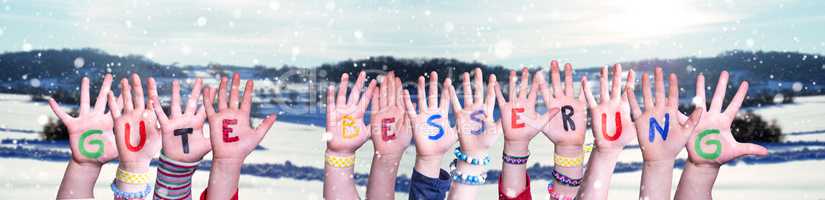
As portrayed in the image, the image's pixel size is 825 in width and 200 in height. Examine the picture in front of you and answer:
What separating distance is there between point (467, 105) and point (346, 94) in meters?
0.54

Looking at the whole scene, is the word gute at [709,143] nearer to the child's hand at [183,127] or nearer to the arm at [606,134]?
the arm at [606,134]

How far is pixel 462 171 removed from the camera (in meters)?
3.21

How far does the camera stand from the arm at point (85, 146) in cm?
340

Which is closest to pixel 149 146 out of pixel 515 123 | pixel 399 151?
pixel 399 151

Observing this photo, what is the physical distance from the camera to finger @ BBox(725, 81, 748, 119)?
9.22 ft

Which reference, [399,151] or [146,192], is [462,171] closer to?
[399,151]

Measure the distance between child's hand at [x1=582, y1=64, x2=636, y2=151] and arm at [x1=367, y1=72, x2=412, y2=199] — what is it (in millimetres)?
888

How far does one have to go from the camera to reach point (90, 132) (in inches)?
136

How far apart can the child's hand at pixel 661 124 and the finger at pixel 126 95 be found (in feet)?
6.44

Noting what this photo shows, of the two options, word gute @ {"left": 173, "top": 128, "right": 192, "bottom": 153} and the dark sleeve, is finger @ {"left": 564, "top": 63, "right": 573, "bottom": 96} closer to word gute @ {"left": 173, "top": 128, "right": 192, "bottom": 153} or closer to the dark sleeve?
the dark sleeve

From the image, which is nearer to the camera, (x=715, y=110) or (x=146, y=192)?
(x=715, y=110)

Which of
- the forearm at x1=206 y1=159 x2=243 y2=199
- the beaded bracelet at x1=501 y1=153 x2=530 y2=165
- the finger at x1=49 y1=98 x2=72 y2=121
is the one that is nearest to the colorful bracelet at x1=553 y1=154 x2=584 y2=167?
→ the beaded bracelet at x1=501 y1=153 x2=530 y2=165

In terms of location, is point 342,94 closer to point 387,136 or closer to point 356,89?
point 356,89

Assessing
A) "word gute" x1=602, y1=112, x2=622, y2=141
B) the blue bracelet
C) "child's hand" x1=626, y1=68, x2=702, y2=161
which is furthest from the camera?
the blue bracelet
